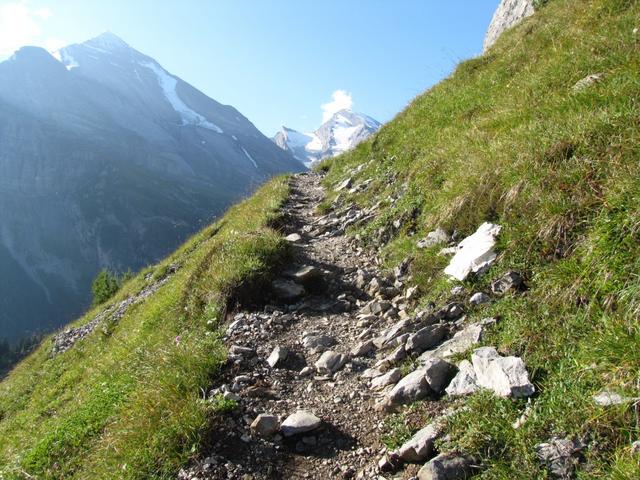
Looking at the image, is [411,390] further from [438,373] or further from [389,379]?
[389,379]

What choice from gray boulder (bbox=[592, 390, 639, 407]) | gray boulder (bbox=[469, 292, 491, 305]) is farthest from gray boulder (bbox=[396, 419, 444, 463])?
gray boulder (bbox=[469, 292, 491, 305])

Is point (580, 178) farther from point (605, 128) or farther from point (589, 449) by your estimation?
point (589, 449)

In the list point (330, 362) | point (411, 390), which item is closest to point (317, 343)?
point (330, 362)

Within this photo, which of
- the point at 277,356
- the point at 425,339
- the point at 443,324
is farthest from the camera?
the point at 277,356

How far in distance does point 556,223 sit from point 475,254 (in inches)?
50.1

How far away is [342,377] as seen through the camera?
648 cm

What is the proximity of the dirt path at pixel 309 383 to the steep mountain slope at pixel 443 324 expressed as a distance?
3 cm

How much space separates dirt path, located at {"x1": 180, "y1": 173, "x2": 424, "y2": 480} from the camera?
16.6 feet

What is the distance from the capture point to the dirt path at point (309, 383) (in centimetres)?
505

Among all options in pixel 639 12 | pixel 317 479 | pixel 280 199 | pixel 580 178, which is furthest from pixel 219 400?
pixel 280 199

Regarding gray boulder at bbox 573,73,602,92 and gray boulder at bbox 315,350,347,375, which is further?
gray boulder at bbox 573,73,602,92

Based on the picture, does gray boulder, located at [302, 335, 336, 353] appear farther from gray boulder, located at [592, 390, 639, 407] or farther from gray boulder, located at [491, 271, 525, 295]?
gray boulder, located at [592, 390, 639, 407]

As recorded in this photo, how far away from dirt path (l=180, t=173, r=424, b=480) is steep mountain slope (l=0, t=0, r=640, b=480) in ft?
0.09

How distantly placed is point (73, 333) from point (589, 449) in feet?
74.5
